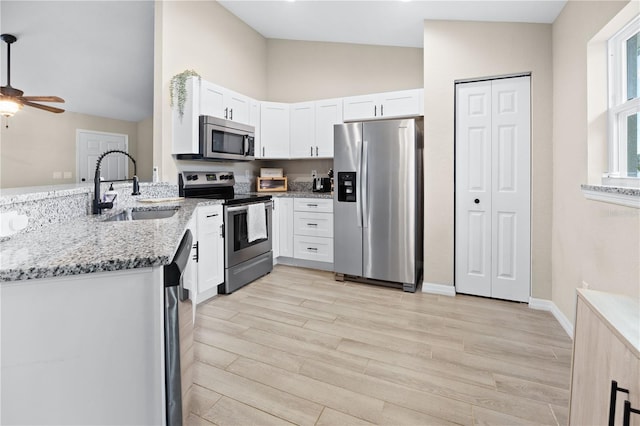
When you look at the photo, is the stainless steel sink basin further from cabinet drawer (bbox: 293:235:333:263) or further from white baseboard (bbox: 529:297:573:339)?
white baseboard (bbox: 529:297:573:339)

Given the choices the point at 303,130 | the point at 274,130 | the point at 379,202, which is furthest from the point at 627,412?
the point at 274,130

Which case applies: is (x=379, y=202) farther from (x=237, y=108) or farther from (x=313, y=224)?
(x=237, y=108)

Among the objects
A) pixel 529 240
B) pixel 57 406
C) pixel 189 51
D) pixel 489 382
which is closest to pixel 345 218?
pixel 529 240

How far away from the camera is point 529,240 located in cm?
298

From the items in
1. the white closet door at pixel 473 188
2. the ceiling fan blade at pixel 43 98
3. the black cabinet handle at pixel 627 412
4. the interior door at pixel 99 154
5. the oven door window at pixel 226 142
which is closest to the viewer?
the black cabinet handle at pixel 627 412

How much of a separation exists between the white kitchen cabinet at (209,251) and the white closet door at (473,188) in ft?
7.74

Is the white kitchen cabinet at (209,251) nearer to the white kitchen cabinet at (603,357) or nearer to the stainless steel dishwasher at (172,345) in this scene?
the stainless steel dishwasher at (172,345)

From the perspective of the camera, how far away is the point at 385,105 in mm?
3809

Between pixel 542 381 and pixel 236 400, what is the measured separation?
1.72 metres

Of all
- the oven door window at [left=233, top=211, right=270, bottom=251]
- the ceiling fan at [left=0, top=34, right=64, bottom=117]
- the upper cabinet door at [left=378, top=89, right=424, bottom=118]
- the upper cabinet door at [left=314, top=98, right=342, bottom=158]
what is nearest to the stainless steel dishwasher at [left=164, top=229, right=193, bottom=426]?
the oven door window at [left=233, top=211, right=270, bottom=251]

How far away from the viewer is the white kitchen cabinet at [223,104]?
3277 mm

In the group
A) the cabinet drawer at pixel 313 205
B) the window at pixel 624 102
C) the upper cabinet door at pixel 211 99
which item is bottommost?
the cabinet drawer at pixel 313 205

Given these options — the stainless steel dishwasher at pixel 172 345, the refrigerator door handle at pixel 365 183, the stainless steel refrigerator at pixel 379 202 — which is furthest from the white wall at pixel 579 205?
the stainless steel dishwasher at pixel 172 345

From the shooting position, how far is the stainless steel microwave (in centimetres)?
322
